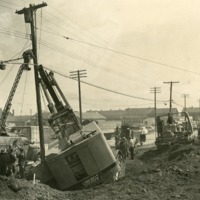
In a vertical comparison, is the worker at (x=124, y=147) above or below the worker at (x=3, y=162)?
below

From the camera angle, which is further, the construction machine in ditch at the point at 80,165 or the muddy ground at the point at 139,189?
the construction machine in ditch at the point at 80,165

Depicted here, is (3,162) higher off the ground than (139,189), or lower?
higher

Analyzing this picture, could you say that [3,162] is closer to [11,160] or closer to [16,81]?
[11,160]

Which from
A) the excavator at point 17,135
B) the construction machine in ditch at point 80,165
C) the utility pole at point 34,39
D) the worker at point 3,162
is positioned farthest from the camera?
the utility pole at point 34,39

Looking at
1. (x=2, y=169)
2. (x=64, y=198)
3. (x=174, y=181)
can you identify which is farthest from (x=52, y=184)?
(x=174, y=181)

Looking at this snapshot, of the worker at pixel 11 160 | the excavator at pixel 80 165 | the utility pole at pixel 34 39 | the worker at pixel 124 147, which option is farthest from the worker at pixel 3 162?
the worker at pixel 124 147

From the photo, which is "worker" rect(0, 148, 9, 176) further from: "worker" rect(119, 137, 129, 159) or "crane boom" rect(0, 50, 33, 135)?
"worker" rect(119, 137, 129, 159)

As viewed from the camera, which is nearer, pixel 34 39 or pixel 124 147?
pixel 34 39

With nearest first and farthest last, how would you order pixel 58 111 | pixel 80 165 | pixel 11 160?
pixel 11 160 → pixel 80 165 → pixel 58 111

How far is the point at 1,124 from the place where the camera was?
21781 mm

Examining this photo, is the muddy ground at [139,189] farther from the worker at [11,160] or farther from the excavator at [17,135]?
the excavator at [17,135]

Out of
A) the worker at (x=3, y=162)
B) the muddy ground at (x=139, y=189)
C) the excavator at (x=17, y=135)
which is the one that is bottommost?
the muddy ground at (x=139, y=189)

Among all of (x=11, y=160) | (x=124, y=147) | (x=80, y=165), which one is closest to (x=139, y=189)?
(x=80, y=165)

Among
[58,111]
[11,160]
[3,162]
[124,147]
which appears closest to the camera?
[3,162]
